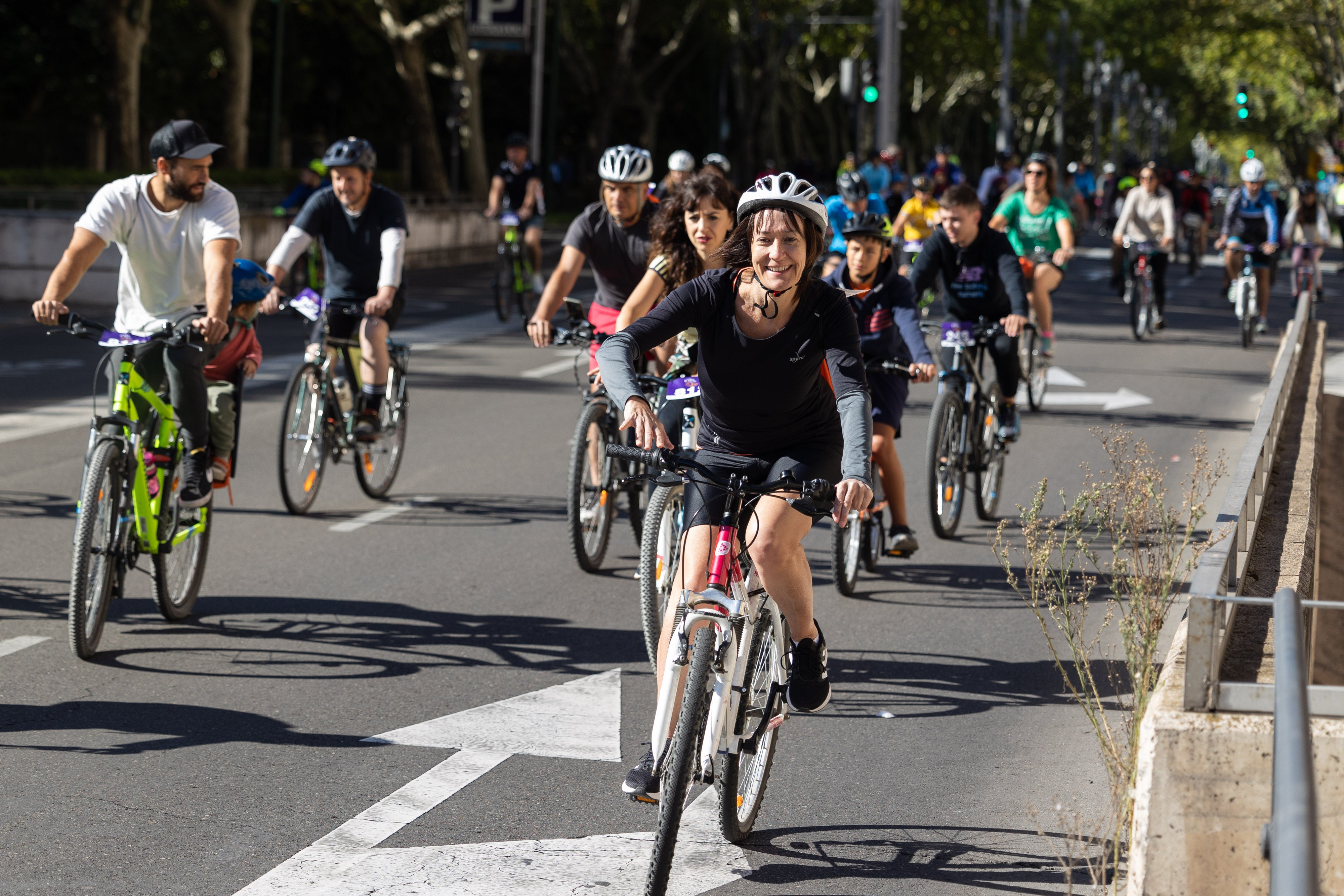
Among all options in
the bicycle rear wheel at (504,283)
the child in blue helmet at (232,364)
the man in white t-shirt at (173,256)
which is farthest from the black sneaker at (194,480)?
the bicycle rear wheel at (504,283)

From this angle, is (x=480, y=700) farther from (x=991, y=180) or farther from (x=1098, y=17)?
(x=1098, y=17)

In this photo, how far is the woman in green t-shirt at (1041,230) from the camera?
13141 mm

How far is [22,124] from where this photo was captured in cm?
4219

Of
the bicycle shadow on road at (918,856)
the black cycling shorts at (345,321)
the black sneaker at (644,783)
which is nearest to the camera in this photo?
the black sneaker at (644,783)

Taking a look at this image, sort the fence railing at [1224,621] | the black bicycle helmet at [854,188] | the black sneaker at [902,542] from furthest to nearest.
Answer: the black bicycle helmet at [854,188] < the black sneaker at [902,542] < the fence railing at [1224,621]

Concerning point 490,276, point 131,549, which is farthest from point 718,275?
point 490,276

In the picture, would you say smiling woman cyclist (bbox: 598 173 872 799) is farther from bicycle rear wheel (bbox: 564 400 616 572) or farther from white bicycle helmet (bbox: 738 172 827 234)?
bicycle rear wheel (bbox: 564 400 616 572)

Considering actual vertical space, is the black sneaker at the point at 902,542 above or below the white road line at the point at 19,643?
above

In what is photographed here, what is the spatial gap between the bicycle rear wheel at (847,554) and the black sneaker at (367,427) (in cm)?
280

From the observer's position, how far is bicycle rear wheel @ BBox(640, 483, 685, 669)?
6316 millimetres

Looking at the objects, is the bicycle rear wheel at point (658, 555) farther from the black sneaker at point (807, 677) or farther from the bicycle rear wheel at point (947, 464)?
the bicycle rear wheel at point (947, 464)

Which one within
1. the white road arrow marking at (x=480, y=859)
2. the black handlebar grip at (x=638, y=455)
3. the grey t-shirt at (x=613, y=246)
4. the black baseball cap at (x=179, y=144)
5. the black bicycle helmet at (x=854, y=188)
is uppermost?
the black bicycle helmet at (x=854, y=188)

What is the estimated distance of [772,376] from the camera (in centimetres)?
460

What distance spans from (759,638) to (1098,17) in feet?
228
